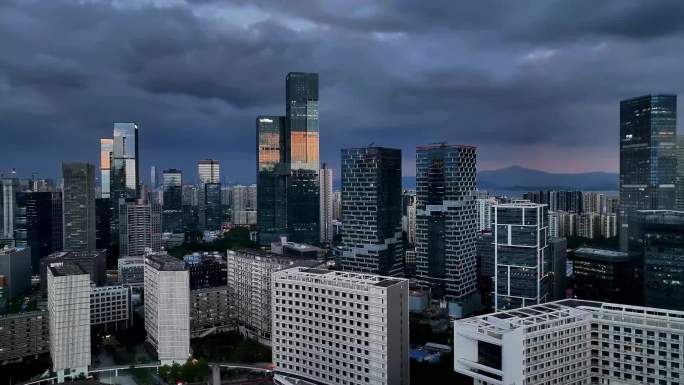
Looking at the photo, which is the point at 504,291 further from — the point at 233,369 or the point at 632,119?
the point at 632,119

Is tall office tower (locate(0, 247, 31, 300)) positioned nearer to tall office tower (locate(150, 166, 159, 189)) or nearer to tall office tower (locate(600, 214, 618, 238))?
tall office tower (locate(600, 214, 618, 238))

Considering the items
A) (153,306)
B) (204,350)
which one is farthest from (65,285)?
(204,350)

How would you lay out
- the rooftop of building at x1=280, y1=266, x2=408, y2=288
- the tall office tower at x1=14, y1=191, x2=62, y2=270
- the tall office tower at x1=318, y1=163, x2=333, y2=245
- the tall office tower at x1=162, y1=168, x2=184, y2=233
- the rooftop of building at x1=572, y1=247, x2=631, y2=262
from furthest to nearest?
the tall office tower at x1=162, y1=168, x2=184, y2=233
the tall office tower at x1=318, y1=163, x2=333, y2=245
the tall office tower at x1=14, y1=191, x2=62, y2=270
the rooftop of building at x1=572, y1=247, x2=631, y2=262
the rooftop of building at x1=280, y1=266, x2=408, y2=288

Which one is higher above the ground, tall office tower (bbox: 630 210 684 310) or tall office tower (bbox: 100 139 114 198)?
tall office tower (bbox: 100 139 114 198)

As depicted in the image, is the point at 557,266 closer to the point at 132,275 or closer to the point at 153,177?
the point at 132,275

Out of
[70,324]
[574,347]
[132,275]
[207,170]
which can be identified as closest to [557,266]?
[574,347]

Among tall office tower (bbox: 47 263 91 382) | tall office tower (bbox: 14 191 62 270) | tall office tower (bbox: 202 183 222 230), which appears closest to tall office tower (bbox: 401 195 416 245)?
tall office tower (bbox: 202 183 222 230)
